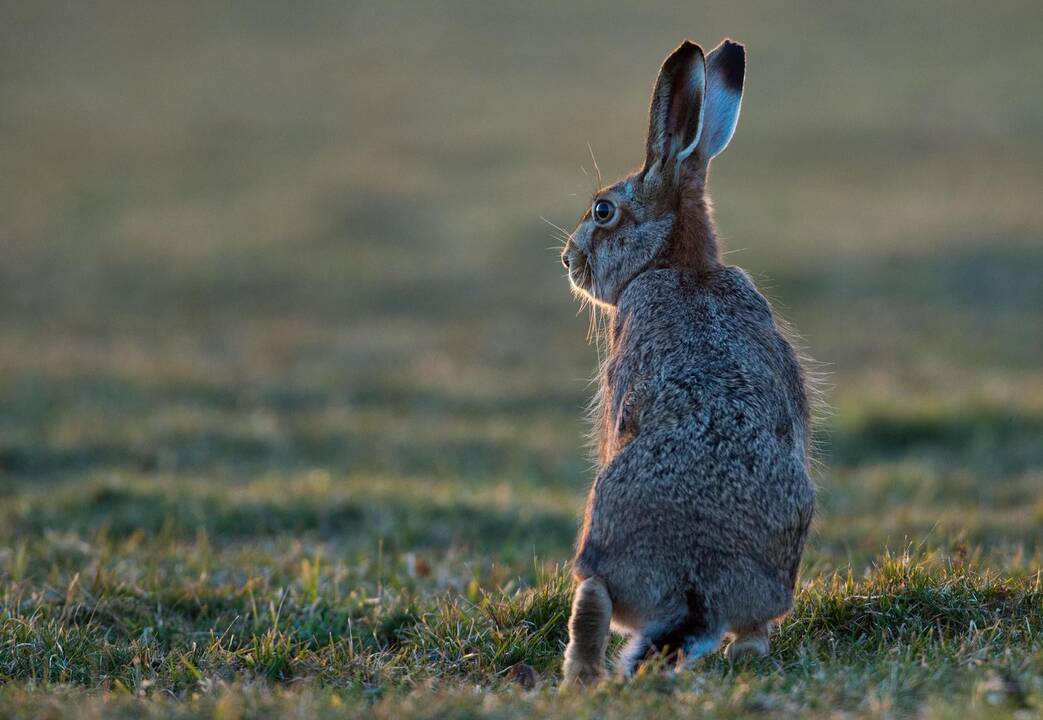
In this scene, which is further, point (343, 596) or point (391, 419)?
point (391, 419)

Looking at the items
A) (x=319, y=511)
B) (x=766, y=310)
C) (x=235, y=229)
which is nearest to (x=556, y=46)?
(x=235, y=229)

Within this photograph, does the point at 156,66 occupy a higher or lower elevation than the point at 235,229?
higher

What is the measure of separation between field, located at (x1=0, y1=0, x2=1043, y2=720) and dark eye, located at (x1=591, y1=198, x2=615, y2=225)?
1771mm

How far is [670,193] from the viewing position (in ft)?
21.1

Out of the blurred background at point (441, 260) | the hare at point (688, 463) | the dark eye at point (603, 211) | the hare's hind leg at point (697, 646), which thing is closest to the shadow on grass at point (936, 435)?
the blurred background at point (441, 260)

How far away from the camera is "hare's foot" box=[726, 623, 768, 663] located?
5.08m

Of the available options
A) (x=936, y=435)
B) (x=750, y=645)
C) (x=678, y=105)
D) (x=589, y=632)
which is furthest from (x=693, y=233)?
(x=936, y=435)

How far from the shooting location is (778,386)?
5.48 metres

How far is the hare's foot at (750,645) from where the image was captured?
5082 mm

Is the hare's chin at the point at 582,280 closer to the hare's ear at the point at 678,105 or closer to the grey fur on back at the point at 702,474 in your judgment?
the hare's ear at the point at 678,105

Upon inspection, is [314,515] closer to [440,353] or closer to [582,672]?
[582,672]

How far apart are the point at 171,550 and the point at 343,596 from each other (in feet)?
5.73

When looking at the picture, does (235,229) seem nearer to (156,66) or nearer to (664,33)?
(156,66)

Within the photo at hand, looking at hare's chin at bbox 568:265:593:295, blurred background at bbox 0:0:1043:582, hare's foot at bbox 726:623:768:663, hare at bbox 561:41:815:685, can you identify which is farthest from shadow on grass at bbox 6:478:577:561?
hare's foot at bbox 726:623:768:663
